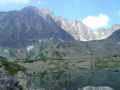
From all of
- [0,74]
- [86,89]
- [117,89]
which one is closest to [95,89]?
[86,89]

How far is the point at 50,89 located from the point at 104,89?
79.2ft

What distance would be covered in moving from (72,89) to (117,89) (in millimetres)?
17270

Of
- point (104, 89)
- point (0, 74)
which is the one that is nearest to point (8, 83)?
point (0, 74)

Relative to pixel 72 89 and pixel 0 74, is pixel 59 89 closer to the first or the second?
pixel 72 89

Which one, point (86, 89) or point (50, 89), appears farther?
point (50, 89)

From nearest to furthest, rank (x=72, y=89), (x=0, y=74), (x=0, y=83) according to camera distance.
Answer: (x=0, y=83)
(x=0, y=74)
(x=72, y=89)

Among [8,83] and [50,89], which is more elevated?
[8,83]

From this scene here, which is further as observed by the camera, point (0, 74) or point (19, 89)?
point (0, 74)

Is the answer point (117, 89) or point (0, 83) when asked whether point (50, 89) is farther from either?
point (0, 83)

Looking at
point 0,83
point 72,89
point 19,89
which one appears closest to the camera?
point 0,83

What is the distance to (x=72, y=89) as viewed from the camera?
9250 cm

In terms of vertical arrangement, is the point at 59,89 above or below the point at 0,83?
below

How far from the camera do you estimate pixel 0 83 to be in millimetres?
55625

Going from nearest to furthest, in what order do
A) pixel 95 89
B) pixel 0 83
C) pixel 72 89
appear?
1. pixel 0 83
2. pixel 95 89
3. pixel 72 89
